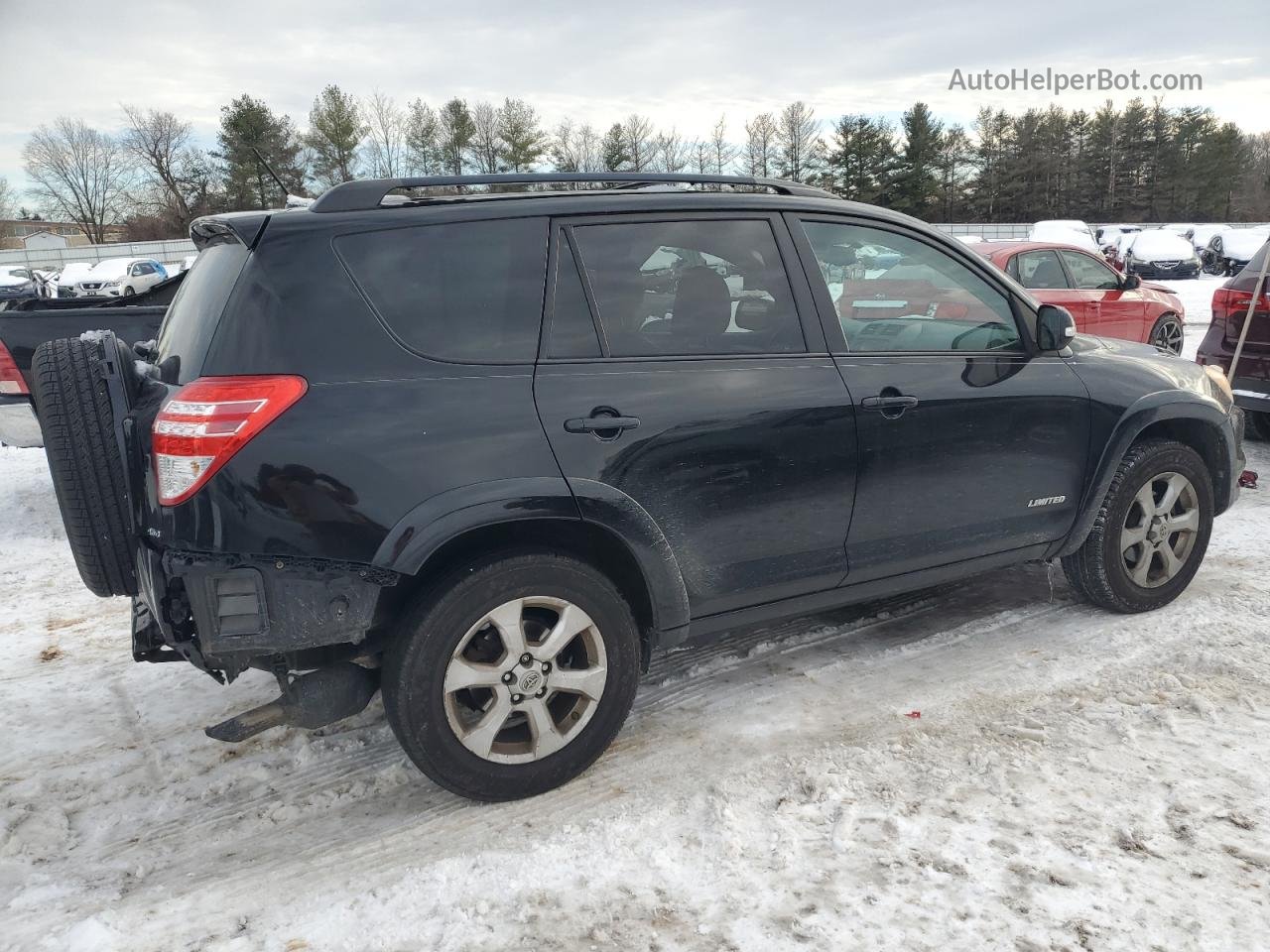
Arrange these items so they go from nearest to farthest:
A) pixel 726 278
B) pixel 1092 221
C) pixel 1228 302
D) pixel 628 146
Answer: pixel 726 278 < pixel 1228 302 < pixel 628 146 < pixel 1092 221

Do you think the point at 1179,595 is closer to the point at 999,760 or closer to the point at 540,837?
the point at 999,760

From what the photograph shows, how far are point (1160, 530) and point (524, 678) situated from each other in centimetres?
311

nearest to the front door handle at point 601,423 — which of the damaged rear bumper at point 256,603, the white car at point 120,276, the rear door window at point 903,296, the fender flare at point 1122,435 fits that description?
the damaged rear bumper at point 256,603

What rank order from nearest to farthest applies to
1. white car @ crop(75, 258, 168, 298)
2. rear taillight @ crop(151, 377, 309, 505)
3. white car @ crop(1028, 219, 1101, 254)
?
rear taillight @ crop(151, 377, 309, 505) → white car @ crop(1028, 219, 1101, 254) → white car @ crop(75, 258, 168, 298)

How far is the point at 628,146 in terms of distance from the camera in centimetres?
5444

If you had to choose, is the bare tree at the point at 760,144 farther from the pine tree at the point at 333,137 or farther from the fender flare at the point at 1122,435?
the fender flare at the point at 1122,435

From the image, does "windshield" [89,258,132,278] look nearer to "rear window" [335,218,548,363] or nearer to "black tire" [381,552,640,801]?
"rear window" [335,218,548,363]

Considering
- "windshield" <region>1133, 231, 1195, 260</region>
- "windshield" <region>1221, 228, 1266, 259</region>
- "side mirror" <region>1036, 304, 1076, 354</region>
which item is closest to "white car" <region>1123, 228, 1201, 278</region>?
"windshield" <region>1133, 231, 1195, 260</region>

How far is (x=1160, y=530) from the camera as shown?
4.23m

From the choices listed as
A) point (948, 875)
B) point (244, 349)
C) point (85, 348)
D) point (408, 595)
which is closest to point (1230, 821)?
point (948, 875)

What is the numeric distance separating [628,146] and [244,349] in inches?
2176

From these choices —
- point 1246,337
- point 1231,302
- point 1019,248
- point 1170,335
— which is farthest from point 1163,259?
point 1246,337

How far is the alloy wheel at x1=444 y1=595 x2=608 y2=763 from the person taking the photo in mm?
2781

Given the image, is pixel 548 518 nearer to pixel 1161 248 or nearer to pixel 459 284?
pixel 459 284
